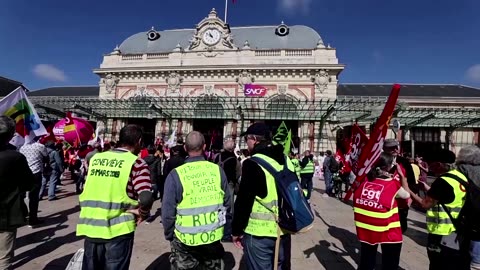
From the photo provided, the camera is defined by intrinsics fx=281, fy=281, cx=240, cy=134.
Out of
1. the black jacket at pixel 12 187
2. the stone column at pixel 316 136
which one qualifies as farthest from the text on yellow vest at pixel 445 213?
the stone column at pixel 316 136

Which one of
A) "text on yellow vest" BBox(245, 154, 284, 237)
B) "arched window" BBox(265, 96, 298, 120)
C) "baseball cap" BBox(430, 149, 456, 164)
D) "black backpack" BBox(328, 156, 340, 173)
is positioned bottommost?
"black backpack" BBox(328, 156, 340, 173)

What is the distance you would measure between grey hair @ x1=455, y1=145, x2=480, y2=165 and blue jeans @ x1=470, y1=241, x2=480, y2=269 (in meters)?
0.79

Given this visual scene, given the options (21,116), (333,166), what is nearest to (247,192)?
(21,116)

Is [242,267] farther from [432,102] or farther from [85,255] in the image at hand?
[432,102]

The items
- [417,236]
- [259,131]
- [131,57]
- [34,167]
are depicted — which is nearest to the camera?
[259,131]

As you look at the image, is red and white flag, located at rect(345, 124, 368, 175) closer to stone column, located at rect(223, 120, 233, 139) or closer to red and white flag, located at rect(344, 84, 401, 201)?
red and white flag, located at rect(344, 84, 401, 201)

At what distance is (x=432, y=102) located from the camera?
88.2 ft

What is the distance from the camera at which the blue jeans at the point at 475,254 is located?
8.95ft

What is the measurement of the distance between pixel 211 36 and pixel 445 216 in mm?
25112

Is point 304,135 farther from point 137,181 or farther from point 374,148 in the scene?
point 137,181

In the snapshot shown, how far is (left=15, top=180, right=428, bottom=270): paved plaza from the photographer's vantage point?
4.36 meters

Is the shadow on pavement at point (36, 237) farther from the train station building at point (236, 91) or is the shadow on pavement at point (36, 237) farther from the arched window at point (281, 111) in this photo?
the arched window at point (281, 111)

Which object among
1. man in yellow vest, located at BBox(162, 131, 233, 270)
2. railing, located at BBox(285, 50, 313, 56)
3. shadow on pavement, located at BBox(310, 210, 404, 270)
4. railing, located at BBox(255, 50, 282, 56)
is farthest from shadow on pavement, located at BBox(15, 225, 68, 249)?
→ railing, located at BBox(285, 50, 313, 56)

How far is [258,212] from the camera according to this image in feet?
9.19
